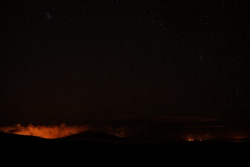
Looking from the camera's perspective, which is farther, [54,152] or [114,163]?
[54,152]

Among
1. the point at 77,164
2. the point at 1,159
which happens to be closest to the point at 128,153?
the point at 77,164

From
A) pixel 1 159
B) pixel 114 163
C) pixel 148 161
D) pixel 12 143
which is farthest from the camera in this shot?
pixel 12 143

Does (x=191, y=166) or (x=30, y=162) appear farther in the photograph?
(x=191, y=166)

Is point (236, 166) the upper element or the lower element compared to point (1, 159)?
lower

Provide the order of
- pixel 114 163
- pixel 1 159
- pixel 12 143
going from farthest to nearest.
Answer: pixel 12 143 → pixel 114 163 → pixel 1 159

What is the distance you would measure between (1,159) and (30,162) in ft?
4.61

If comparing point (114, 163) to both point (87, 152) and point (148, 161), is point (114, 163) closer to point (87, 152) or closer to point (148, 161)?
point (148, 161)

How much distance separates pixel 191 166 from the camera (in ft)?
49.8

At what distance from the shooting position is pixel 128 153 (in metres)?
18.1

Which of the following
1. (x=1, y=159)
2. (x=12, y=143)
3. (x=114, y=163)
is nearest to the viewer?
(x=1, y=159)

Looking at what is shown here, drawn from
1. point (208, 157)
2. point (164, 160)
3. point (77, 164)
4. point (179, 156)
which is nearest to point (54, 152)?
point (77, 164)

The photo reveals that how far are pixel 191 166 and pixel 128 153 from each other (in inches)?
176

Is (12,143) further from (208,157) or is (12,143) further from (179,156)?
(208,157)

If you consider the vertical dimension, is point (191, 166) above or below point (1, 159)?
below
